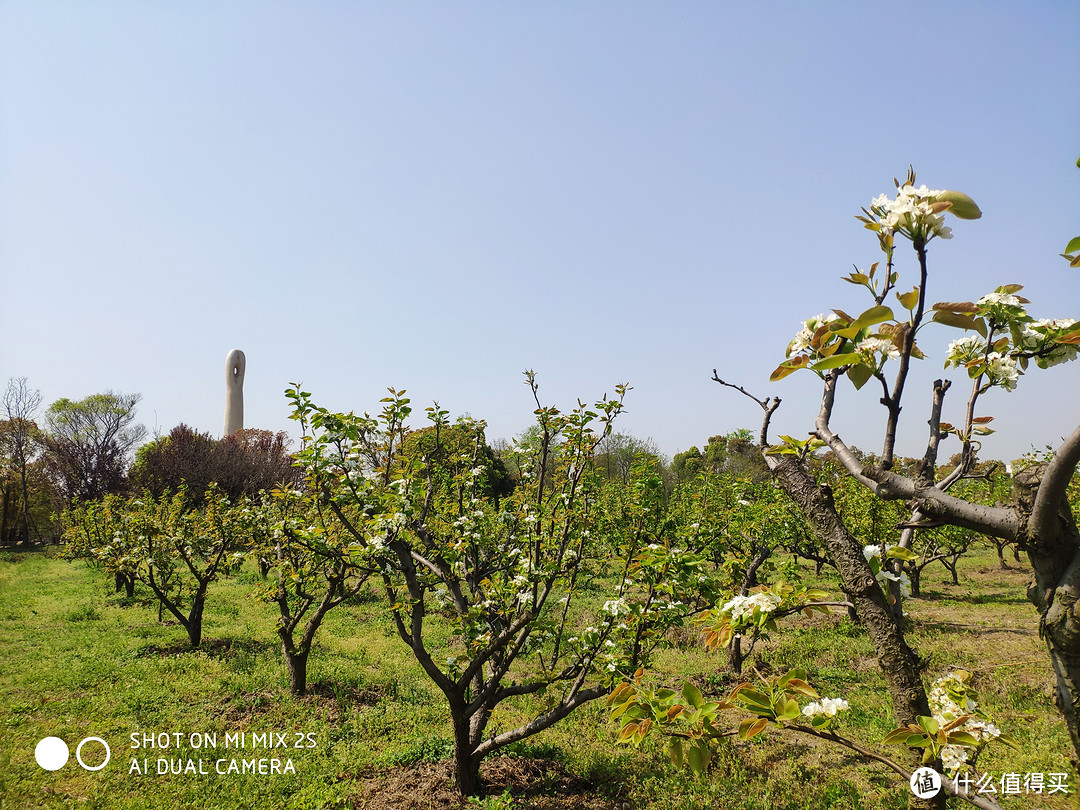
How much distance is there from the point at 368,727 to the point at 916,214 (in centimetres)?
758

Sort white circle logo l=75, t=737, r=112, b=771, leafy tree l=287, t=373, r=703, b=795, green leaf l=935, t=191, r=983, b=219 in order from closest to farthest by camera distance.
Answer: green leaf l=935, t=191, r=983, b=219 → leafy tree l=287, t=373, r=703, b=795 → white circle logo l=75, t=737, r=112, b=771

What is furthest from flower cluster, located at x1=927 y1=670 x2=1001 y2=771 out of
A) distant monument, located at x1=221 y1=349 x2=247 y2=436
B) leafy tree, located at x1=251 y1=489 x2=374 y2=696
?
distant monument, located at x1=221 y1=349 x2=247 y2=436

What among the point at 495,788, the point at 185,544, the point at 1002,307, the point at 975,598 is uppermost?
the point at 1002,307

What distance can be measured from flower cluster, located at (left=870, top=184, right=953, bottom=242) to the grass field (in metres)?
1.94

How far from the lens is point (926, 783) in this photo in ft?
5.13

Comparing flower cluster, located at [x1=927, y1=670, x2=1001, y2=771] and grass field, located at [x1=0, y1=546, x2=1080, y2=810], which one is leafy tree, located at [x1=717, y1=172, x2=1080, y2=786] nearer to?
flower cluster, located at [x1=927, y1=670, x2=1001, y2=771]

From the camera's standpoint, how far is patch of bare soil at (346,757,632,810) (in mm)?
4609

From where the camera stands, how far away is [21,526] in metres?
30.7

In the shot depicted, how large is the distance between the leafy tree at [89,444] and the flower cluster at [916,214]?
33.4m

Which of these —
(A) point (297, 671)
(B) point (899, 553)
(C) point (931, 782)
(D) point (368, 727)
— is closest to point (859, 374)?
(B) point (899, 553)

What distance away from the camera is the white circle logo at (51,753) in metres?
5.40

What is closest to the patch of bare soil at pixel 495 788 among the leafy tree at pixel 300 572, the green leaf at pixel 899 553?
the leafy tree at pixel 300 572

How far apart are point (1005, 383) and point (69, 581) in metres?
22.3

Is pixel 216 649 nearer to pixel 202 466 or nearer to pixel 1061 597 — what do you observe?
pixel 1061 597
